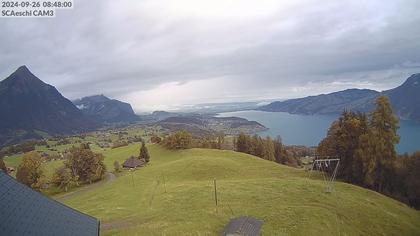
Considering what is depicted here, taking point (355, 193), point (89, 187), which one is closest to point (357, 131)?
point (355, 193)

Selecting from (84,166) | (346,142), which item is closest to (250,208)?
(346,142)

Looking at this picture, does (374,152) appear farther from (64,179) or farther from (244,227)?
(64,179)

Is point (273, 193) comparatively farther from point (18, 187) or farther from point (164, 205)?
point (18, 187)

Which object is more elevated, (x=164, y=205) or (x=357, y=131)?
(x=357, y=131)

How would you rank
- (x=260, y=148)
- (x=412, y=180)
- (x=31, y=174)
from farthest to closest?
(x=260, y=148) → (x=31, y=174) → (x=412, y=180)

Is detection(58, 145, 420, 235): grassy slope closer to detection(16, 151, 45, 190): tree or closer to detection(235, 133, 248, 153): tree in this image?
detection(16, 151, 45, 190): tree

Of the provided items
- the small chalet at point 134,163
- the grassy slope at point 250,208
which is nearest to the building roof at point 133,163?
the small chalet at point 134,163
